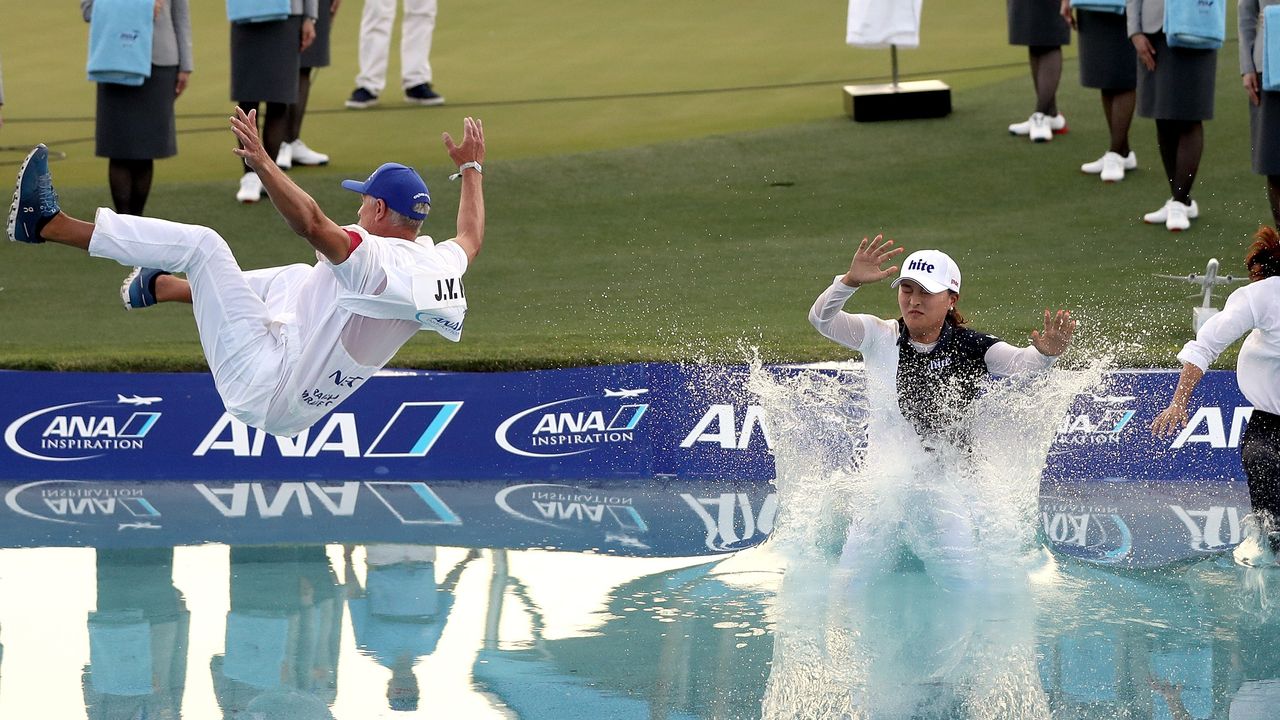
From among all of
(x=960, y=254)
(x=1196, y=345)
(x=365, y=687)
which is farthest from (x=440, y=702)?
(x=960, y=254)

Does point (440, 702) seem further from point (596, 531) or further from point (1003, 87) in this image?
point (1003, 87)

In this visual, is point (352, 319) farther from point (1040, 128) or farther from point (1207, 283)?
point (1040, 128)

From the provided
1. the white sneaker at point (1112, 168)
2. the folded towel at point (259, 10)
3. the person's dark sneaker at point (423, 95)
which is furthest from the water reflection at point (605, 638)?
the person's dark sneaker at point (423, 95)

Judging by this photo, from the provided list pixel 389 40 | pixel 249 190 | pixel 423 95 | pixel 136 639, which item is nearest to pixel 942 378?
pixel 136 639

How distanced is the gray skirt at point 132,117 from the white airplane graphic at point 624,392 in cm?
403

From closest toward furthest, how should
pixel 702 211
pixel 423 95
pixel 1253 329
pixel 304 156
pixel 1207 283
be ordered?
pixel 1253 329 < pixel 1207 283 < pixel 702 211 < pixel 304 156 < pixel 423 95

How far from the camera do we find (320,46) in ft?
42.0

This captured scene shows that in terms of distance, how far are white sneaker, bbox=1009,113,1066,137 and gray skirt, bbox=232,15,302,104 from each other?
570 cm

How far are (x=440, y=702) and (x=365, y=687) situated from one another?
1.12ft

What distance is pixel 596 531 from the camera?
837 centimetres

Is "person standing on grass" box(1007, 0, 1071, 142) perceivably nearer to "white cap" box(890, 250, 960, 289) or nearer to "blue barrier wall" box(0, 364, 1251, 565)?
"blue barrier wall" box(0, 364, 1251, 565)

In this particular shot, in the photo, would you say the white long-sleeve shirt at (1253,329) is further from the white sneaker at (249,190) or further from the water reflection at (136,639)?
the white sneaker at (249,190)

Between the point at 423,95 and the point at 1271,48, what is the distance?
7882 mm

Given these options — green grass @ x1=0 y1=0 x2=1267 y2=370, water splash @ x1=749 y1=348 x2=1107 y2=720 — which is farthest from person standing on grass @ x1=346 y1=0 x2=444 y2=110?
water splash @ x1=749 y1=348 x2=1107 y2=720
